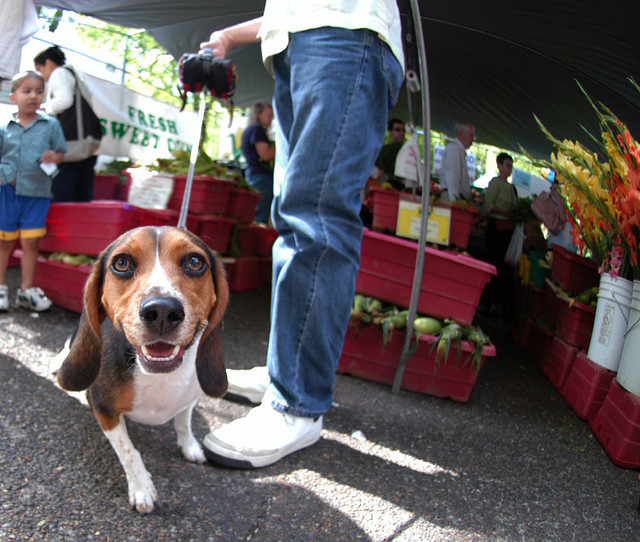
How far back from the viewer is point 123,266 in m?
1.91

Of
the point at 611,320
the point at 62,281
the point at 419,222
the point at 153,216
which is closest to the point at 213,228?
the point at 153,216

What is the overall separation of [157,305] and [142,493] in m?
0.69

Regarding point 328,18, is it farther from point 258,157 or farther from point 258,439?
Answer: point 258,157

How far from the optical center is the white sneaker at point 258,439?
2225mm

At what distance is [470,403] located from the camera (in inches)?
135

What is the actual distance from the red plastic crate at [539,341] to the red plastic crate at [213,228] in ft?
9.63

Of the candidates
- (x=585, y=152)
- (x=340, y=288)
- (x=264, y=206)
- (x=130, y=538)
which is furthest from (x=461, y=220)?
(x=264, y=206)

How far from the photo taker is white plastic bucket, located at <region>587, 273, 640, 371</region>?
9.71 feet

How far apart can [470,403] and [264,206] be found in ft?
17.2

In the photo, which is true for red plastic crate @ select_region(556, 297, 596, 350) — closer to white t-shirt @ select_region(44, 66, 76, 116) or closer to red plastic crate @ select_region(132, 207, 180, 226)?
red plastic crate @ select_region(132, 207, 180, 226)

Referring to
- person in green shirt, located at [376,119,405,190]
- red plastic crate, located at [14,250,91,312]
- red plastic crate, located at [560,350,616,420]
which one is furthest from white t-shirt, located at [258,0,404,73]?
person in green shirt, located at [376,119,405,190]

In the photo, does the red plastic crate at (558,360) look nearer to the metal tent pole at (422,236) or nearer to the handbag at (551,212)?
the metal tent pole at (422,236)

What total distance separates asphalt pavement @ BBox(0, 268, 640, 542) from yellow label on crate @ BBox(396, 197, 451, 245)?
1087mm

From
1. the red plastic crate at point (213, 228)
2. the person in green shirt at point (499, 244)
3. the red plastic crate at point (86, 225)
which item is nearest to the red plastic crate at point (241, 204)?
the red plastic crate at point (213, 228)
